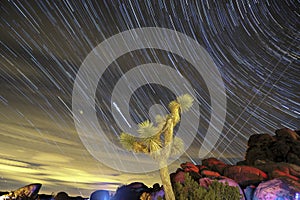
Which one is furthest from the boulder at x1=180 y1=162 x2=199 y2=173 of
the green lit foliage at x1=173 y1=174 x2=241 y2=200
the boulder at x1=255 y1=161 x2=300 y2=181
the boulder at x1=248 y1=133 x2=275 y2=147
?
the green lit foliage at x1=173 y1=174 x2=241 y2=200

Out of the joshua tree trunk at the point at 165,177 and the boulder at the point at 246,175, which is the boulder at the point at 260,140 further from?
the joshua tree trunk at the point at 165,177

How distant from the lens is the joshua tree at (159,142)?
15258 mm

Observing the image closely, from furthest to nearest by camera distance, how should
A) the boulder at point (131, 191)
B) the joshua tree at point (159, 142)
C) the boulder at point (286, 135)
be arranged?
the boulder at point (131, 191), the boulder at point (286, 135), the joshua tree at point (159, 142)

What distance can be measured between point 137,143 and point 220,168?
18.3 meters

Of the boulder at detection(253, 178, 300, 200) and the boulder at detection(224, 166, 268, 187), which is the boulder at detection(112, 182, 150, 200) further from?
the boulder at detection(253, 178, 300, 200)

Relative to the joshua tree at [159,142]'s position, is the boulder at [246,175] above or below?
above

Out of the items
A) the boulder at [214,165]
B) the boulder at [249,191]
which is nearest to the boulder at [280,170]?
the boulder at [249,191]

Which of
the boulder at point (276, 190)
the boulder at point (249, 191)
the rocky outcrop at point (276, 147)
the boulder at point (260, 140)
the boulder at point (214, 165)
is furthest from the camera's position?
the boulder at point (260, 140)

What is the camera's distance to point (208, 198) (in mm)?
15734

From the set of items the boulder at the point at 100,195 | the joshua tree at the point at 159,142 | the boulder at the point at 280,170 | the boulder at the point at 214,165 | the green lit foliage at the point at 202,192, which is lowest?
the green lit foliage at the point at 202,192

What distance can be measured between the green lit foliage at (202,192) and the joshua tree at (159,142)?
3.93ft

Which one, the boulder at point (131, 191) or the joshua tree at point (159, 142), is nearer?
the joshua tree at point (159, 142)

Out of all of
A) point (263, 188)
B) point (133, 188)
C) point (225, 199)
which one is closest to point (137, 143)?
point (225, 199)

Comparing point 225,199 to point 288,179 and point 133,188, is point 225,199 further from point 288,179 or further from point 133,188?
point 133,188
